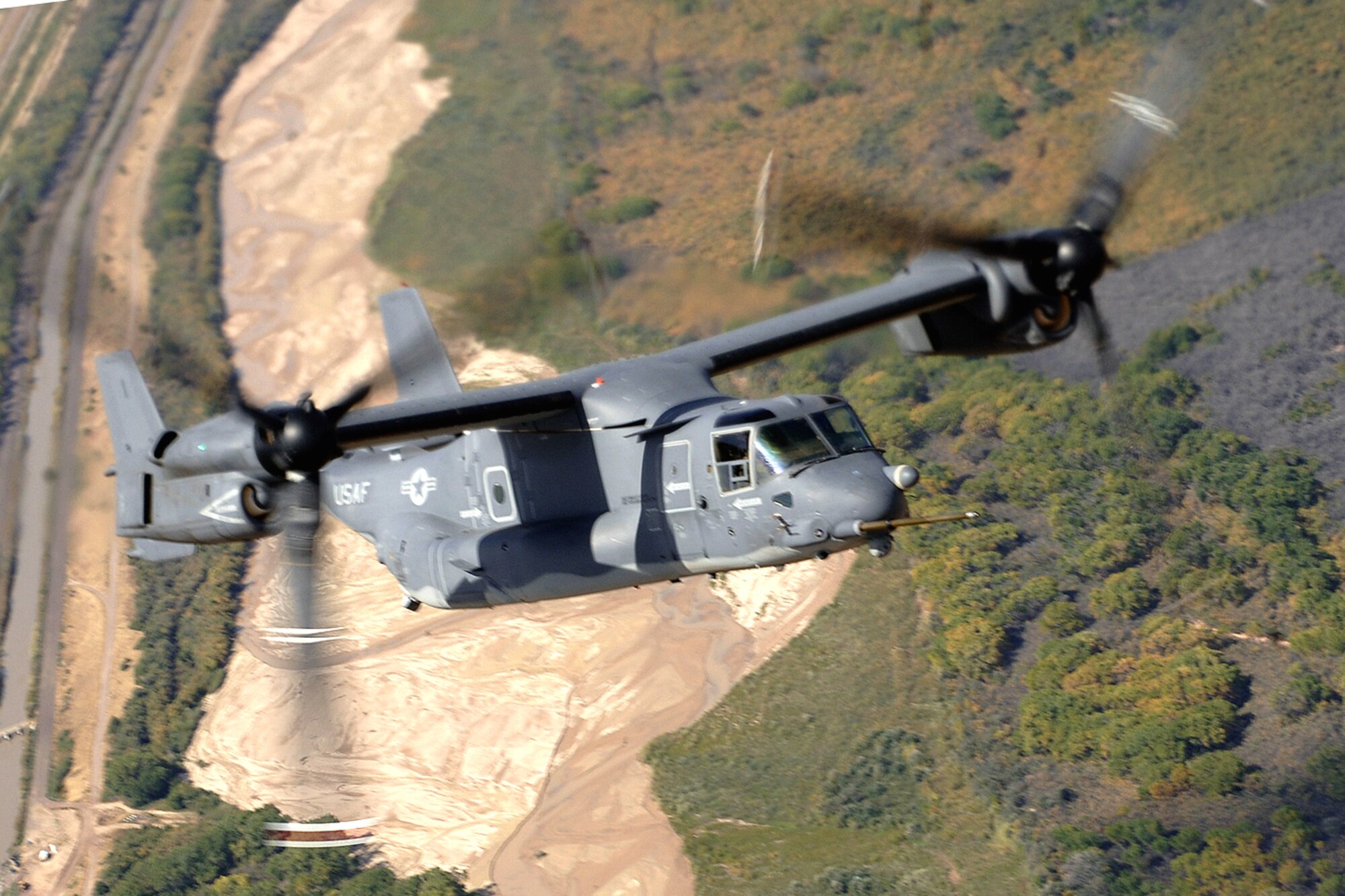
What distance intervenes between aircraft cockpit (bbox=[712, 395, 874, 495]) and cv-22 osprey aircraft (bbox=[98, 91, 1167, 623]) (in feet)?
0.11

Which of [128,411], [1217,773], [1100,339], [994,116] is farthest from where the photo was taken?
[994,116]

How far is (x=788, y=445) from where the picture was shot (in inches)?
944

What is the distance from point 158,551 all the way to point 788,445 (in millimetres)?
13736

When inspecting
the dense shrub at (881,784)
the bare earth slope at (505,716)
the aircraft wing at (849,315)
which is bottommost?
the dense shrub at (881,784)

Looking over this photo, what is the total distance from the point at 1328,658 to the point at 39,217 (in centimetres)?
7244

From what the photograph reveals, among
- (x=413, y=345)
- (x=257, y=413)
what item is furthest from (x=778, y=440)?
(x=413, y=345)

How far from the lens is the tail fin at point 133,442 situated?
27.1 meters

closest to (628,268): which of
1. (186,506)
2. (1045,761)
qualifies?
(1045,761)

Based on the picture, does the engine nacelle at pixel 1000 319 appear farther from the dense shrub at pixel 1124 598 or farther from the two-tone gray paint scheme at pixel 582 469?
the dense shrub at pixel 1124 598

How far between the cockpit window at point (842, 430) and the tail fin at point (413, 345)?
8.25 metres

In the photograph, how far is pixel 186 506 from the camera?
2566 cm

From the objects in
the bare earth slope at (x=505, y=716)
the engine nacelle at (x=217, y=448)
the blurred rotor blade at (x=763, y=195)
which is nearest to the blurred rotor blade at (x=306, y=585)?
the engine nacelle at (x=217, y=448)

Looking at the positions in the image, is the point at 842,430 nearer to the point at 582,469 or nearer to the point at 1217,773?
the point at 582,469

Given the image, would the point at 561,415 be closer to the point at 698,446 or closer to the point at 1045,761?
the point at 698,446
